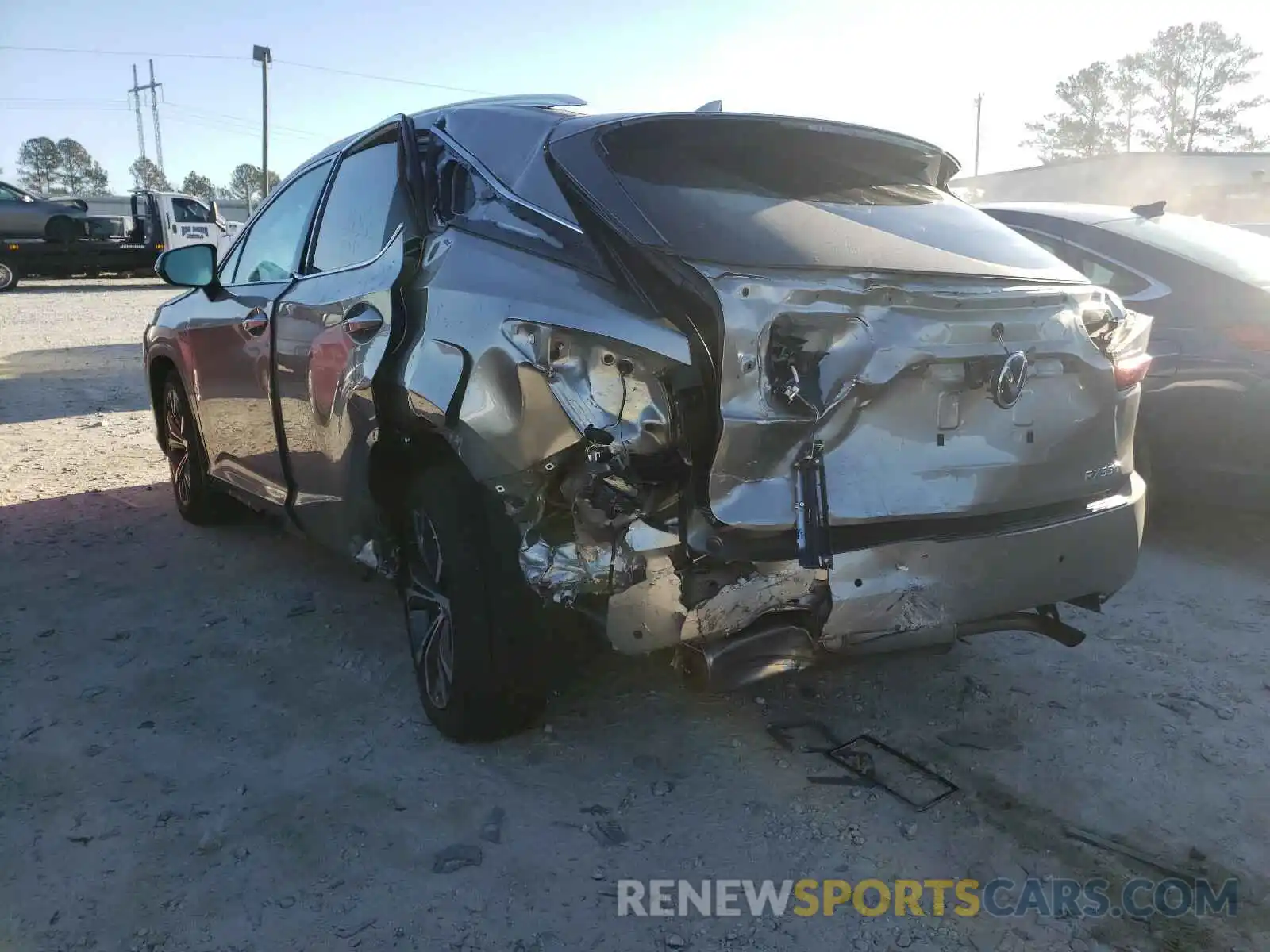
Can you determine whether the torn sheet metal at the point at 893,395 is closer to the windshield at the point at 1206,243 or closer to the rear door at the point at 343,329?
the rear door at the point at 343,329

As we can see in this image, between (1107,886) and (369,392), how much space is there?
239 centimetres

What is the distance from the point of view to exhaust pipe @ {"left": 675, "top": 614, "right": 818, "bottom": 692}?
7.60ft

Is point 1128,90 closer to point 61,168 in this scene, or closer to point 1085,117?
point 1085,117

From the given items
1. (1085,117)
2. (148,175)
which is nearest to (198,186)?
(148,175)

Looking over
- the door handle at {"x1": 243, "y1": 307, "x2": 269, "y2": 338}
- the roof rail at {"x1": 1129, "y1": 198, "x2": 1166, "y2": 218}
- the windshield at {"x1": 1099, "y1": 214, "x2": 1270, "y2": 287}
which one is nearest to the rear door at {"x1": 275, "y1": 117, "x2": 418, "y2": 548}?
the door handle at {"x1": 243, "y1": 307, "x2": 269, "y2": 338}

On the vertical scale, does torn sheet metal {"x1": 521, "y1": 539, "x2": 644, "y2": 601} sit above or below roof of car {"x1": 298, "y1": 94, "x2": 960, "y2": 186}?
below

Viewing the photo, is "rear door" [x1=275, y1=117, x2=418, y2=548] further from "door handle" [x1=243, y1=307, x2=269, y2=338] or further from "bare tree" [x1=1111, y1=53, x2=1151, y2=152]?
"bare tree" [x1=1111, y1=53, x2=1151, y2=152]

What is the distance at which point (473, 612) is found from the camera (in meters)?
2.69

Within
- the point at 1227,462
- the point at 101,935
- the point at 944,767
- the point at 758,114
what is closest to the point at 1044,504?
the point at 944,767

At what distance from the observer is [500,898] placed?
228 centimetres

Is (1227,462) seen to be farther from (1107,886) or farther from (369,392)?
(369,392)

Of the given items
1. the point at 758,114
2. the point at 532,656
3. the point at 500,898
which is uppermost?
the point at 758,114

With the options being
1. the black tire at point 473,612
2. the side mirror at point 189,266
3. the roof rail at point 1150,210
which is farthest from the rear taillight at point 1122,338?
the side mirror at point 189,266

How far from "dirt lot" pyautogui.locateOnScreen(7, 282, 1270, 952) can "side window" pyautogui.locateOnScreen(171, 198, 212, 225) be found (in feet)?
70.5
